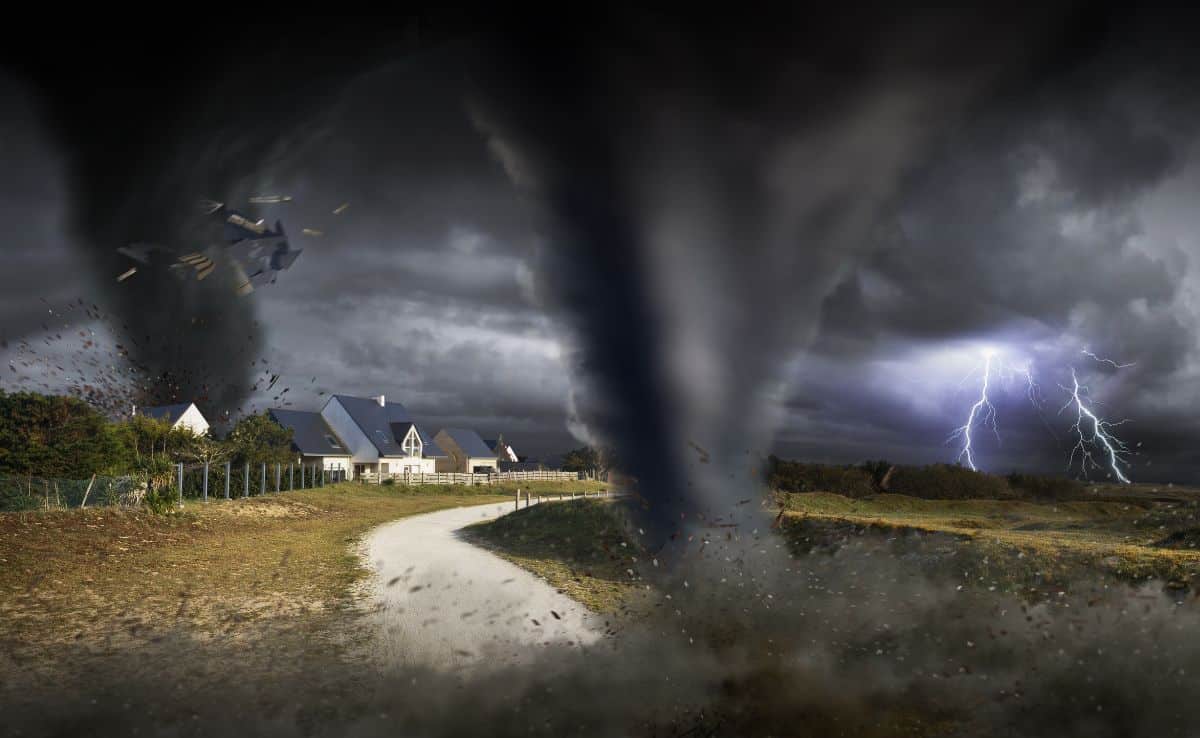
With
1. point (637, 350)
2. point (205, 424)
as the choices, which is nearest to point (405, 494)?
point (205, 424)

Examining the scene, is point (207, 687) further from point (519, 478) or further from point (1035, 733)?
point (519, 478)

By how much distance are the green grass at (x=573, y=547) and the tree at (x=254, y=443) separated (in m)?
15.9

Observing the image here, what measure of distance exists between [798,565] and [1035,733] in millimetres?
5756

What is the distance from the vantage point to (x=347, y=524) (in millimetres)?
29188

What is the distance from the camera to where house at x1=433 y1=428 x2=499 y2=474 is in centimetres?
8269

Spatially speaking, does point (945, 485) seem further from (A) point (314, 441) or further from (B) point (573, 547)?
(A) point (314, 441)

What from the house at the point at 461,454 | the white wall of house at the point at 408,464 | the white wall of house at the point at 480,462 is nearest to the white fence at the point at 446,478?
the white wall of house at the point at 408,464

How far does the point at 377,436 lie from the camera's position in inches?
2670

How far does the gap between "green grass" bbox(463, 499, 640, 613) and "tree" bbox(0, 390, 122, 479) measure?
16683 millimetres

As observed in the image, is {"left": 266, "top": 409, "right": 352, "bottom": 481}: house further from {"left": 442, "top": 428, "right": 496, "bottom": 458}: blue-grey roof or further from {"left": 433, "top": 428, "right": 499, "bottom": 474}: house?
{"left": 442, "top": 428, "right": 496, "bottom": 458}: blue-grey roof

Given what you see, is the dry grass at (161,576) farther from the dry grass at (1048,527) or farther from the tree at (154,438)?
the dry grass at (1048,527)

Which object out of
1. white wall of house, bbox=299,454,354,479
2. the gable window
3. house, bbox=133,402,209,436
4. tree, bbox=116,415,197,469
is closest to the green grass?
tree, bbox=116,415,197,469

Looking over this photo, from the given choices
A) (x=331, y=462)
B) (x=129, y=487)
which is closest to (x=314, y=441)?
(x=331, y=462)

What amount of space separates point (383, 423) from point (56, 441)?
40.5m
